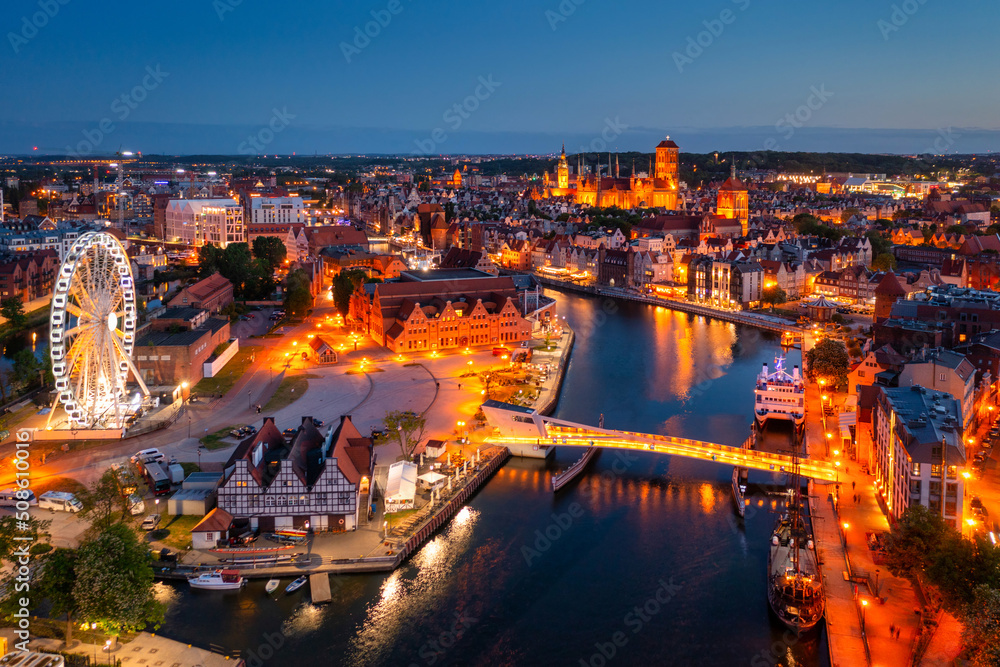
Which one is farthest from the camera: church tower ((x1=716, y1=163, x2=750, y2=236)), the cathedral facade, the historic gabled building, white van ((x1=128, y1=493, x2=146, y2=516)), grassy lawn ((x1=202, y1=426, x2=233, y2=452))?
the cathedral facade

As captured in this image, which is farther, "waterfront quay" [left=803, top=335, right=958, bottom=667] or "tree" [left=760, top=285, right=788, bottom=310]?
"tree" [left=760, top=285, right=788, bottom=310]

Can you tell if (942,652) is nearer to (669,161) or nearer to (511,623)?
(511,623)

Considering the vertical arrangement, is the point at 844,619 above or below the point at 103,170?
below

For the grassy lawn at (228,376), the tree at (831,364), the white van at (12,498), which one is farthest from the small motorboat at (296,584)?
the tree at (831,364)

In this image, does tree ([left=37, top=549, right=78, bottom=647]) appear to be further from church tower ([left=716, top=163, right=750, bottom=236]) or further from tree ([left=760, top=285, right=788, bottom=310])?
church tower ([left=716, top=163, right=750, bottom=236])

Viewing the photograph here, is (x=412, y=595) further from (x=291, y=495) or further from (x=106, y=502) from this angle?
(x=106, y=502)

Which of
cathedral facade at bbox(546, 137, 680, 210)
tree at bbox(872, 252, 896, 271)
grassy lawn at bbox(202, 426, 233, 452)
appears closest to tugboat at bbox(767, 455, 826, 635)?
grassy lawn at bbox(202, 426, 233, 452)

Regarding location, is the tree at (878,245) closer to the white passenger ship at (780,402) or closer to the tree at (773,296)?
the tree at (773,296)

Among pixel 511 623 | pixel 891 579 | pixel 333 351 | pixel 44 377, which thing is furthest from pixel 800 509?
pixel 44 377
